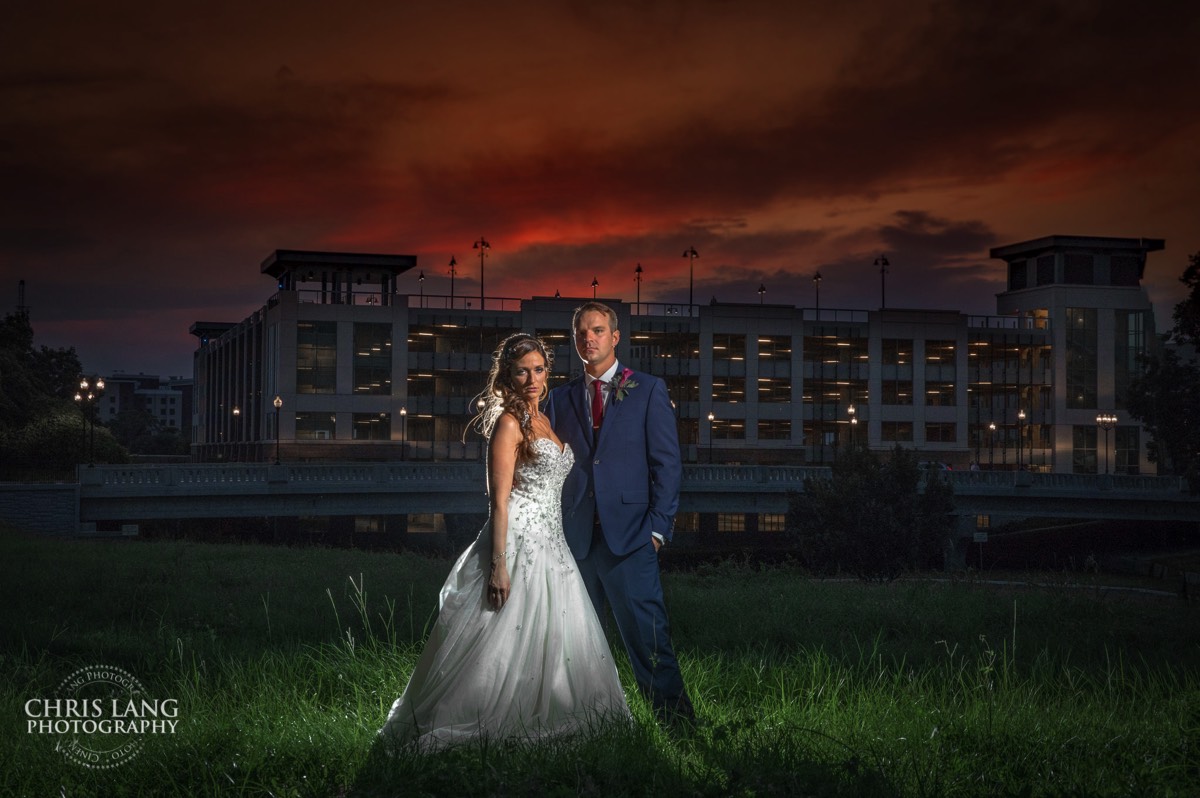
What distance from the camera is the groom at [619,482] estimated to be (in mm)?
6688

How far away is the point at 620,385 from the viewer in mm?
7031

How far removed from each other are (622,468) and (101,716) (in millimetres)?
3512

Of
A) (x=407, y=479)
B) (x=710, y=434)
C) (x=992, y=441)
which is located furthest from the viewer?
(x=992, y=441)

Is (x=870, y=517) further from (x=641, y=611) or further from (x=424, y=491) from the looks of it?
(x=641, y=611)

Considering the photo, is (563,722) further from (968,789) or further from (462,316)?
(462,316)

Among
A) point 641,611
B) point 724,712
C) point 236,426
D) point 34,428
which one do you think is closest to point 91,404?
point 34,428

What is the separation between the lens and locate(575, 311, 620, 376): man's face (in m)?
6.91

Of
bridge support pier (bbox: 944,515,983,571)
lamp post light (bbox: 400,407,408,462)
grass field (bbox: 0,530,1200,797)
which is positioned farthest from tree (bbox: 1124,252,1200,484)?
lamp post light (bbox: 400,407,408,462)

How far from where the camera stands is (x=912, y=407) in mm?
85375

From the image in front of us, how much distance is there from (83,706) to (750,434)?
7712 centimetres

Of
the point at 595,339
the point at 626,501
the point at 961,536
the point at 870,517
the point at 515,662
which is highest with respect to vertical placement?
the point at 595,339

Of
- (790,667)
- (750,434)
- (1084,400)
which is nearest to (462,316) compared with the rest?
(750,434)

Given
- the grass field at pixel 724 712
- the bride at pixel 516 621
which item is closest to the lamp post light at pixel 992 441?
the grass field at pixel 724 712

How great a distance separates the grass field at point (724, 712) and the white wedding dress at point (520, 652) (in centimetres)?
29
